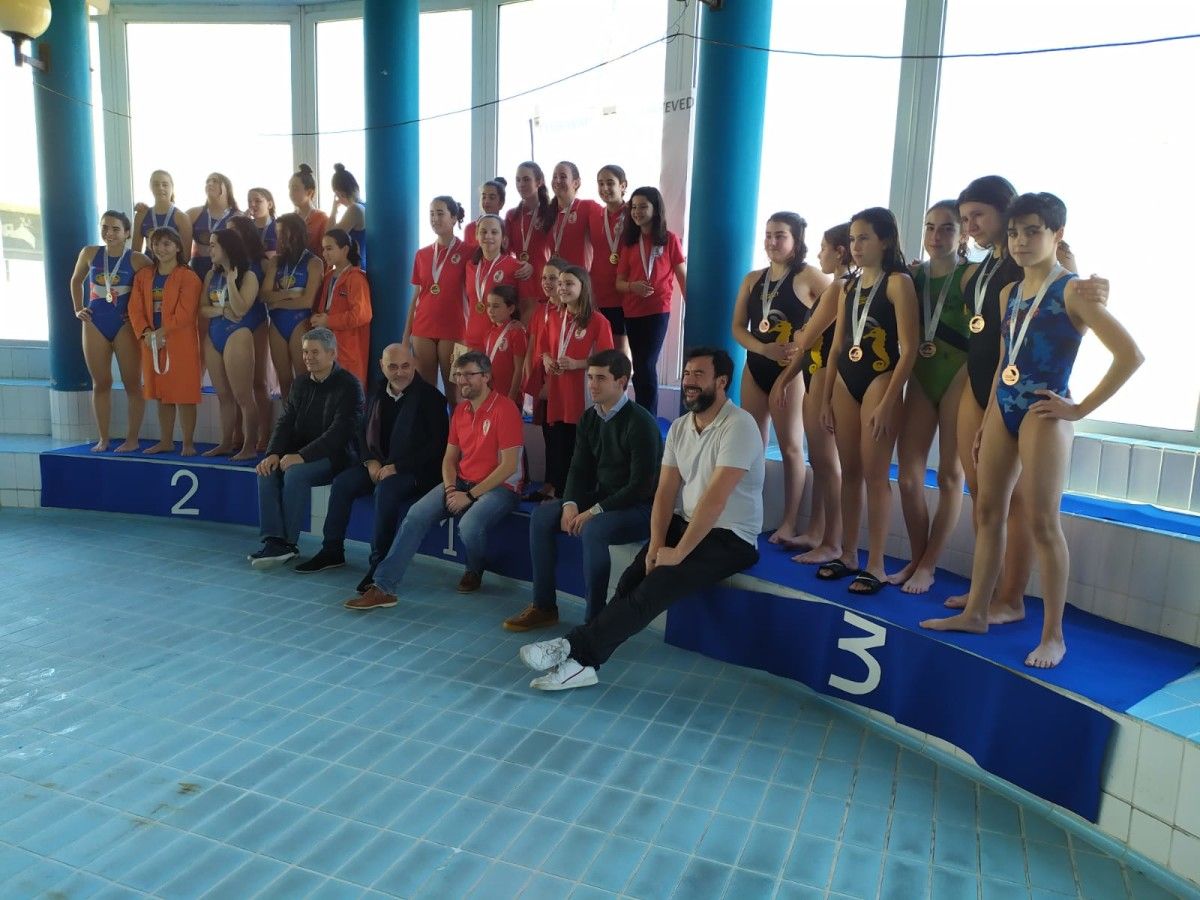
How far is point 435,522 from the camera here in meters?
4.45

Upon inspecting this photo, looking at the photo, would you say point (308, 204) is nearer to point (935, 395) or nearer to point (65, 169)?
point (65, 169)

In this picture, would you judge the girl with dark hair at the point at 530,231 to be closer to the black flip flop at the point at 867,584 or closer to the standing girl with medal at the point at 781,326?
the standing girl with medal at the point at 781,326

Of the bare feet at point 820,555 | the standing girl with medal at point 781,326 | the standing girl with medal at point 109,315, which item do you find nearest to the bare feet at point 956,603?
the bare feet at point 820,555

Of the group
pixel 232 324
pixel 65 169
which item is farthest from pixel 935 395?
pixel 65 169

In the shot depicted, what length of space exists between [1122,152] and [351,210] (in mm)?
4665

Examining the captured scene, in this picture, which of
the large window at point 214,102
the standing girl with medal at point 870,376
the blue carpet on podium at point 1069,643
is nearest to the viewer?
the blue carpet on podium at point 1069,643

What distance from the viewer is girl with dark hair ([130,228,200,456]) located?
5.66 m

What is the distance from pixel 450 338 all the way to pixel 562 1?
2.85 meters

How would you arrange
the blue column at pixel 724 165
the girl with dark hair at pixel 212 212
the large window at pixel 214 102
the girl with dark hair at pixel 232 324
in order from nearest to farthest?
the blue column at pixel 724 165 → the girl with dark hair at pixel 232 324 → the girl with dark hair at pixel 212 212 → the large window at pixel 214 102

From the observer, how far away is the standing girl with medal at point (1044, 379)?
255cm

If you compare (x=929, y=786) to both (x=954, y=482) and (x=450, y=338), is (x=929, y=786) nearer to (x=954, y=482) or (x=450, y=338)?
(x=954, y=482)

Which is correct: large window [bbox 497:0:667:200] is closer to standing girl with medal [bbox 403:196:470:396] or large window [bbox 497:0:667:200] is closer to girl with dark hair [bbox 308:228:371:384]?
standing girl with medal [bbox 403:196:470:396]

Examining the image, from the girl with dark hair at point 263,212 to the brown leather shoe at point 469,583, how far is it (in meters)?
2.99

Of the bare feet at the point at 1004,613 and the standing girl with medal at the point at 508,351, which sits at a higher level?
the standing girl with medal at the point at 508,351
